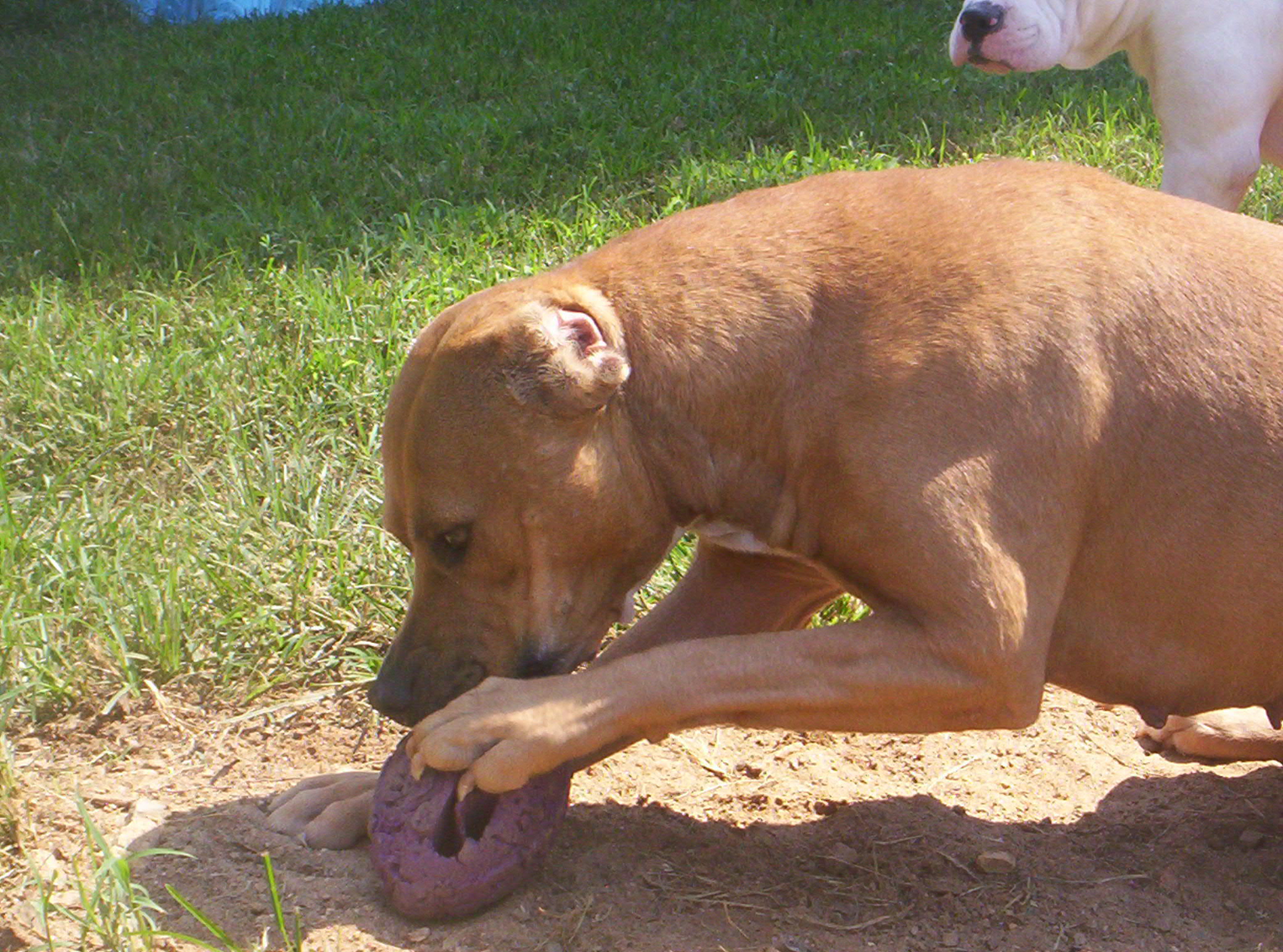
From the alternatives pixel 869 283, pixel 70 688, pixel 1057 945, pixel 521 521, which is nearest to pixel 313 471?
pixel 70 688

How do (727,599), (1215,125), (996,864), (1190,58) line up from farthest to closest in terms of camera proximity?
1. (1190,58)
2. (1215,125)
3. (727,599)
4. (996,864)

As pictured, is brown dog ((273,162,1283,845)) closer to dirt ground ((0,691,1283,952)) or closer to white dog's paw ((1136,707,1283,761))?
dirt ground ((0,691,1283,952))

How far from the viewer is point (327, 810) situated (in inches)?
120

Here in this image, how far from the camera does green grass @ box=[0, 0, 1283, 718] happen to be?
380 centimetres

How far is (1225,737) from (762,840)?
1161 mm

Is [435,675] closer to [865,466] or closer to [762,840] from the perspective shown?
[762,840]

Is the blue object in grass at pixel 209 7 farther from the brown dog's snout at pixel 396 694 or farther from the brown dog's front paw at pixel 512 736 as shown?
the brown dog's front paw at pixel 512 736

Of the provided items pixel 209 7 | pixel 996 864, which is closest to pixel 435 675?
pixel 996 864

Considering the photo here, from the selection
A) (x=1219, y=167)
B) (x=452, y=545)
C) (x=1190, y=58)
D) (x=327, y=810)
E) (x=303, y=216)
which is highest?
(x=1190, y=58)

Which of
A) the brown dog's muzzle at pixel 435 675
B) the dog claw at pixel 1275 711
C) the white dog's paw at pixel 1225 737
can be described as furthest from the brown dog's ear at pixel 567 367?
the white dog's paw at pixel 1225 737

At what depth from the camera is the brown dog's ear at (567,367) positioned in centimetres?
278

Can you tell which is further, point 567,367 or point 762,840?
point 762,840

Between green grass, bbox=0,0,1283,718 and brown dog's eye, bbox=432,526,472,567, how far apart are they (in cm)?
85

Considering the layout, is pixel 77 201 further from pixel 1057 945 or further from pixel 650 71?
pixel 1057 945
